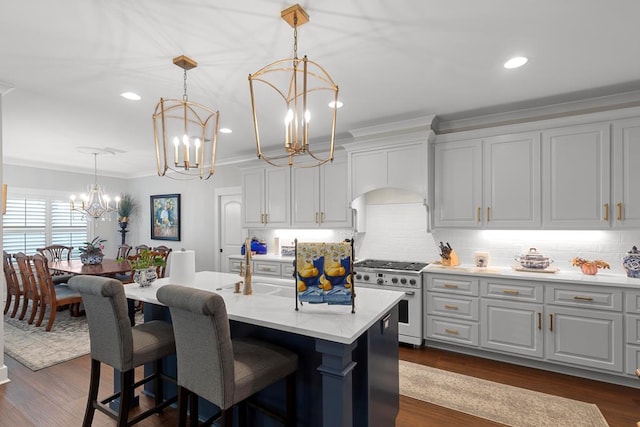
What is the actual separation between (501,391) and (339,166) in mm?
3097

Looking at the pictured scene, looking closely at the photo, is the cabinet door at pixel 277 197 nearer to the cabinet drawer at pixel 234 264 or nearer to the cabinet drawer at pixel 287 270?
the cabinet drawer at pixel 287 270

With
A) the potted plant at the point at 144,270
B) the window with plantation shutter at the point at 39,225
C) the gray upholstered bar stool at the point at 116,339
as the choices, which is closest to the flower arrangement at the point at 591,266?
the gray upholstered bar stool at the point at 116,339

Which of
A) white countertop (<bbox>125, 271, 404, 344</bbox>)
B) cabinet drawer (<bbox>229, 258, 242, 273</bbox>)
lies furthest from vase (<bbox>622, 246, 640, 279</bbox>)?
cabinet drawer (<bbox>229, 258, 242, 273</bbox>)

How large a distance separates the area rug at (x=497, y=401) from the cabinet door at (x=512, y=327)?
1.61 ft

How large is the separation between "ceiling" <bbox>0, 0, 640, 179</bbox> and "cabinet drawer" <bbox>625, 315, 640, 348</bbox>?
6.75ft

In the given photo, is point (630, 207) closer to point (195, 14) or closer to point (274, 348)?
point (274, 348)

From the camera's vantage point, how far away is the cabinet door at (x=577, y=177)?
3.07 metres

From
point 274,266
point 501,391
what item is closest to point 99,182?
point 274,266

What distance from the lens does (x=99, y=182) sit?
24.3ft

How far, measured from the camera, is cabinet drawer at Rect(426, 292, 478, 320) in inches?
137

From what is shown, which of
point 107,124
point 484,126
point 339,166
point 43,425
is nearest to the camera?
point 43,425

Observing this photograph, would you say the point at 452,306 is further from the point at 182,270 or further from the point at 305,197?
the point at 182,270

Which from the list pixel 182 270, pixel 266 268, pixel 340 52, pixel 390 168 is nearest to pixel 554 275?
pixel 390 168

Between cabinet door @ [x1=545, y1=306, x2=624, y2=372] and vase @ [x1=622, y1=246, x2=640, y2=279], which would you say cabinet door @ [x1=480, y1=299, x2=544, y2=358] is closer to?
cabinet door @ [x1=545, y1=306, x2=624, y2=372]
